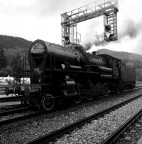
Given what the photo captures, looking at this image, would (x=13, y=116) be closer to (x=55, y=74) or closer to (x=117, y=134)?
(x=55, y=74)

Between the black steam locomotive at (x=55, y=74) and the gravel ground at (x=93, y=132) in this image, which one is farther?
the black steam locomotive at (x=55, y=74)

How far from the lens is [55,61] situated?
10.0m

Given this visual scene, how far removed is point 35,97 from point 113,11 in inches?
449

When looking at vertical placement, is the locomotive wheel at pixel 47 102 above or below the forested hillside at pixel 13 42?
below

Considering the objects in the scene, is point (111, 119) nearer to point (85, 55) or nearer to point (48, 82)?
point (48, 82)

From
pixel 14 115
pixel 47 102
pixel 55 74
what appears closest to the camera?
pixel 14 115

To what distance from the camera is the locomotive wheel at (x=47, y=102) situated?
905 centimetres

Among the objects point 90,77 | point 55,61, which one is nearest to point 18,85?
point 55,61

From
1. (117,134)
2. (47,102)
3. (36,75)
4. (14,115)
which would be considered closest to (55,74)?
(36,75)

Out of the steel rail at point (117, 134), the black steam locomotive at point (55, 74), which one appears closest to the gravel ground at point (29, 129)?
the black steam locomotive at point (55, 74)

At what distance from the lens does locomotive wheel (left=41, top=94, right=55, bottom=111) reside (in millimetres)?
9047

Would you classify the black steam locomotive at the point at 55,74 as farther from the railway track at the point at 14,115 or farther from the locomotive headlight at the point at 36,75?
the railway track at the point at 14,115

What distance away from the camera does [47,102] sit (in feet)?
30.6

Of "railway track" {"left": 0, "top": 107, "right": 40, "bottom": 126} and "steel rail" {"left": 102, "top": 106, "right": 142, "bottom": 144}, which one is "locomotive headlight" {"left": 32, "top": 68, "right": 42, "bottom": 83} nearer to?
"railway track" {"left": 0, "top": 107, "right": 40, "bottom": 126}
